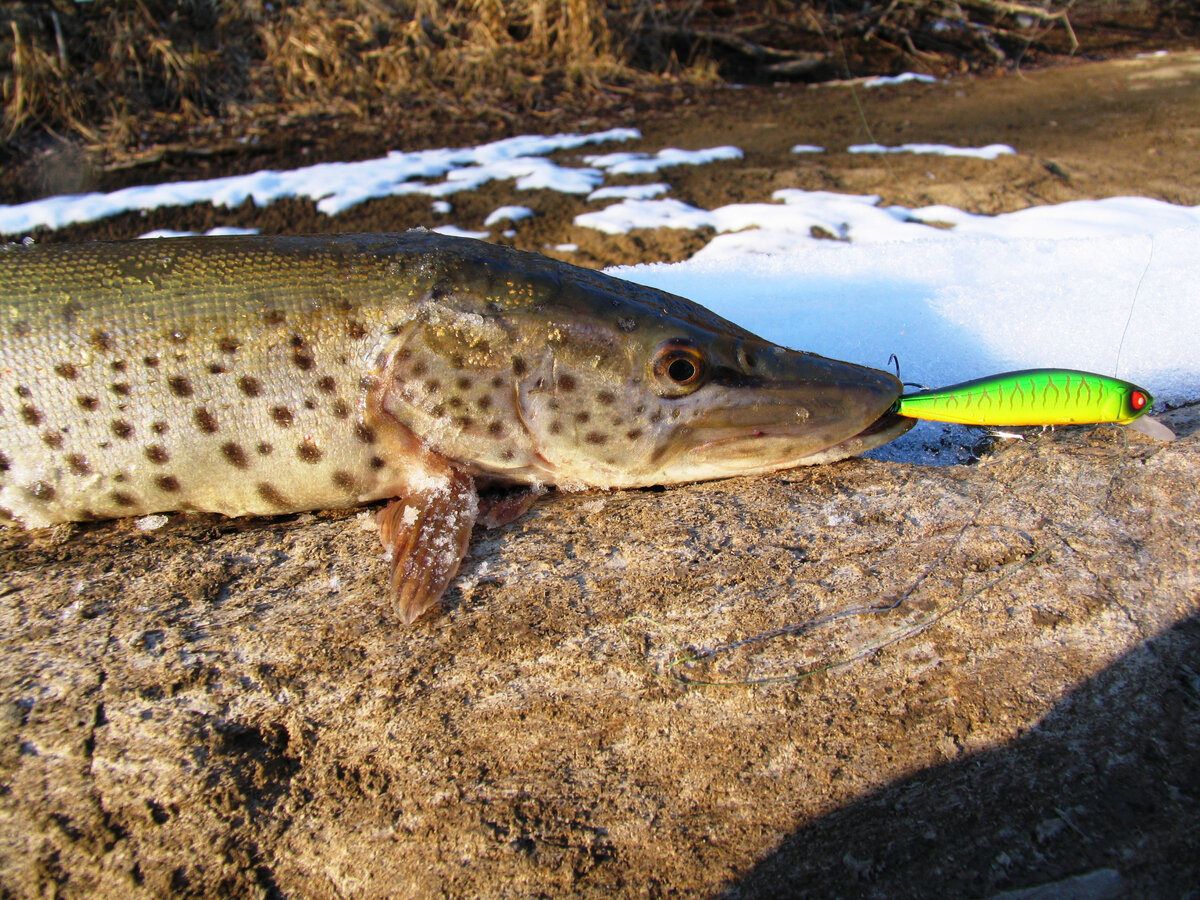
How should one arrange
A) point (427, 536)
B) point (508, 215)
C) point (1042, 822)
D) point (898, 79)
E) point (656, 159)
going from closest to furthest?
point (1042, 822) < point (427, 536) < point (508, 215) < point (656, 159) < point (898, 79)

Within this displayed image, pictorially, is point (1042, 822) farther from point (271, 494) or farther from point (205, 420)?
point (205, 420)

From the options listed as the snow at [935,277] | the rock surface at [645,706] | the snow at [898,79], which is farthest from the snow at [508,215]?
the snow at [898,79]

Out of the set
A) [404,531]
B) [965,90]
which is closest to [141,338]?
A: [404,531]

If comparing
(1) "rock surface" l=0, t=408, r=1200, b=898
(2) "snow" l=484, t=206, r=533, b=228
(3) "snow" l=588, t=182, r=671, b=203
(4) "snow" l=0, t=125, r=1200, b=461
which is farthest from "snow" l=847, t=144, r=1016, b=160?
(1) "rock surface" l=0, t=408, r=1200, b=898

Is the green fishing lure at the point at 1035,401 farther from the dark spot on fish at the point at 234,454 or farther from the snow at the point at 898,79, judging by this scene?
the snow at the point at 898,79

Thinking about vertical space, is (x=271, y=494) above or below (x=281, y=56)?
below

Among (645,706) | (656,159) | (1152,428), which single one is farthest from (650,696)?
(656,159)

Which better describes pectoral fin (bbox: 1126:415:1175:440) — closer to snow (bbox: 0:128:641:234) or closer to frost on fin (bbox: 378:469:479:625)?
frost on fin (bbox: 378:469:479:625)
